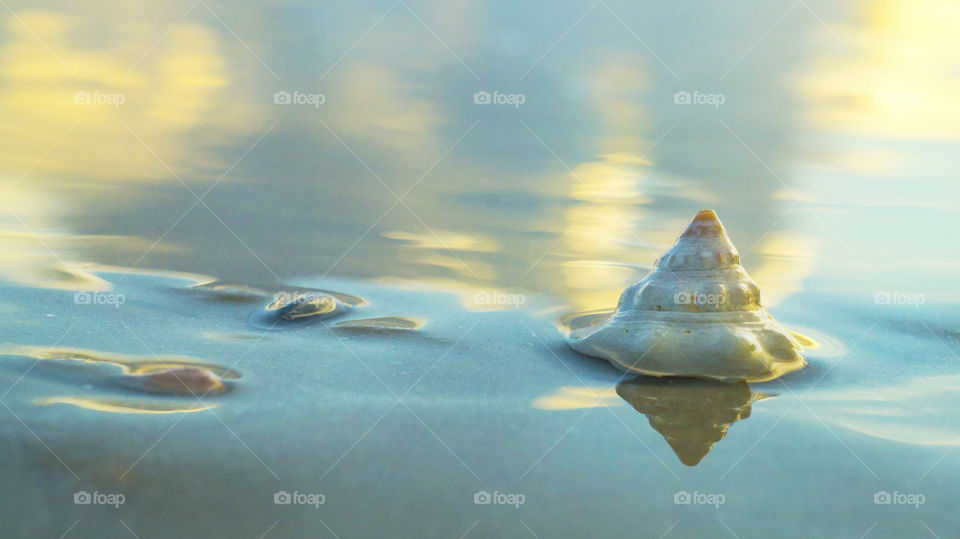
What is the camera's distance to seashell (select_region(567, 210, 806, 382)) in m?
3.45

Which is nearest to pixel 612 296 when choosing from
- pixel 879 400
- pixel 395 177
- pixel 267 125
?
pixel 879 400

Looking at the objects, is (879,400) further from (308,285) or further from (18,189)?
(18,189)

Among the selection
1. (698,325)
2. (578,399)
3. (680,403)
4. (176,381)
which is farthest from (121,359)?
(698,325)

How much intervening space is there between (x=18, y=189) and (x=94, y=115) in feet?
5.88

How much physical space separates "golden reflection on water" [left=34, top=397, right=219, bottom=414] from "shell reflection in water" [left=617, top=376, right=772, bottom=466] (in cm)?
164

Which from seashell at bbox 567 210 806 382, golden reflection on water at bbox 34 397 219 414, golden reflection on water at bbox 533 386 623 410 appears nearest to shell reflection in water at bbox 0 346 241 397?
golden reflection on water at bbox 34 397 219 414

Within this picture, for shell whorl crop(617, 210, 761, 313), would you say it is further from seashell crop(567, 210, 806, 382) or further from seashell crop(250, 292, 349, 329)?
seashell crop(250, 292, 349, 329)

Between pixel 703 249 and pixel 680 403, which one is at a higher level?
pixel 703 249

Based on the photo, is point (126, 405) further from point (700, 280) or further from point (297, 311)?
point (700, 280)

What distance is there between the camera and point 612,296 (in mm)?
4570

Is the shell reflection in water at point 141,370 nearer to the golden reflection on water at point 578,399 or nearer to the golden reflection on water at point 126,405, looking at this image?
the golden reflection on water at point 126,405

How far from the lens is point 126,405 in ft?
9.99

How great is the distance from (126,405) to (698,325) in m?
2.26

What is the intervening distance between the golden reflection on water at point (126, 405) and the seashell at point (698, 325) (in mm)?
1667
